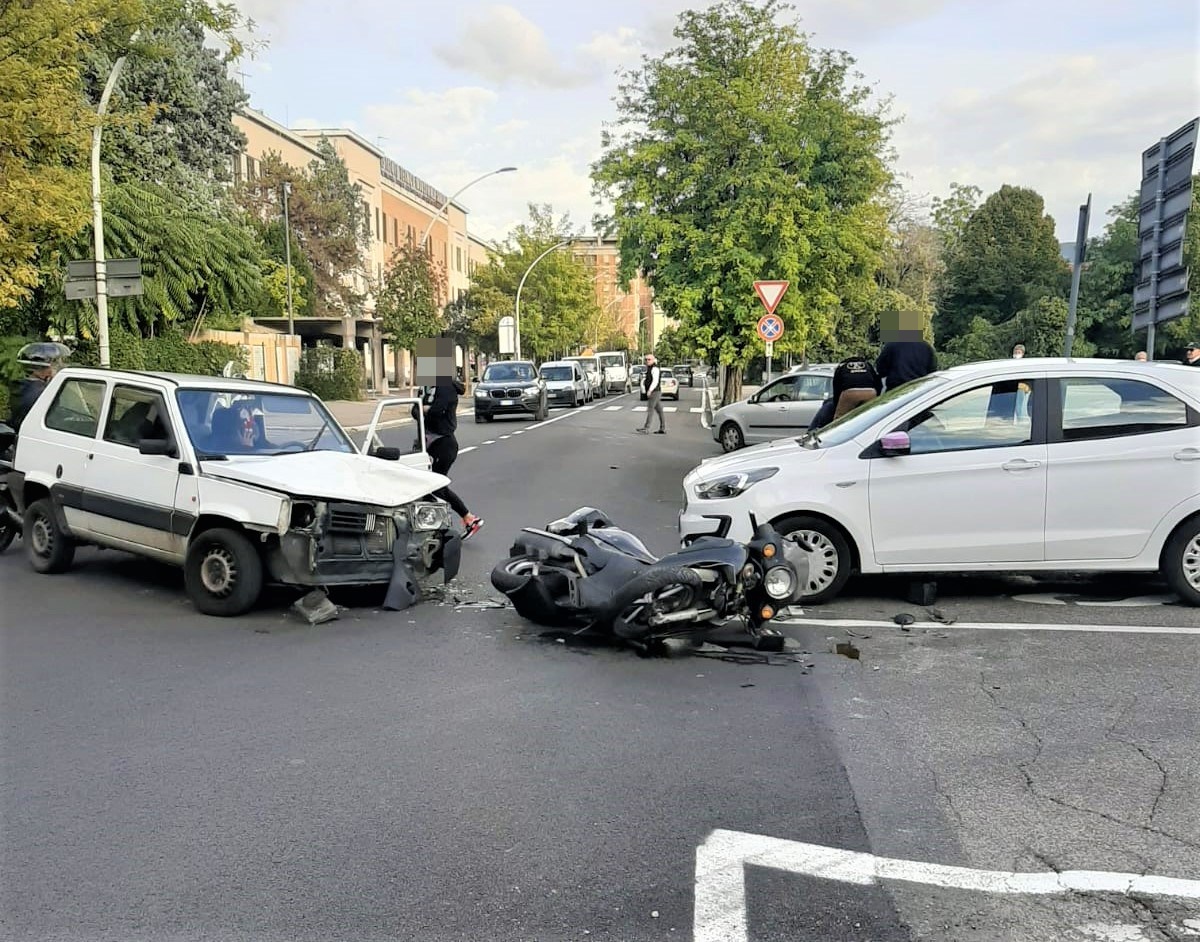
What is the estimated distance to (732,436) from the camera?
20.2 metres

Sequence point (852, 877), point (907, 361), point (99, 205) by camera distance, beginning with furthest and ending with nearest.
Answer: point (99, 205) → point (907, 361) → point (852, 877)

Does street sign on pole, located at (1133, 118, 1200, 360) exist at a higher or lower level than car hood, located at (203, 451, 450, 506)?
higher

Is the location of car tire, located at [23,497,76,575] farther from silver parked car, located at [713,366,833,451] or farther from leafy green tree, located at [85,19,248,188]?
leafy green tree, located at [85,19,248,188]

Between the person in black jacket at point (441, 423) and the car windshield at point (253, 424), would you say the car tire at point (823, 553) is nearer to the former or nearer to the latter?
the car windshield at point (253, 424)

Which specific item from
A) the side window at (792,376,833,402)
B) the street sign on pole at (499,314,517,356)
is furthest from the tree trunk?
the street sign on pole at (499,314,517,356)

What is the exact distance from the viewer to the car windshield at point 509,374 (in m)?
32.9

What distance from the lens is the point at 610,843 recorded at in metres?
3.88

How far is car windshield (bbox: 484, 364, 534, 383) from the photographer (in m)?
32.9

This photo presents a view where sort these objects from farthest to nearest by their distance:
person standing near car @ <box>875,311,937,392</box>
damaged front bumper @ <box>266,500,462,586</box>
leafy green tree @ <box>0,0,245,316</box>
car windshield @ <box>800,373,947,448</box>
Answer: leafy green tree @ <box>0,0,245,316</box> → person standing near car @ <box>875,311,937,392</box> → car windshield @ <box>800,373,947,448</box> → damaged front bumper @ <box>266,500,462,586</box>

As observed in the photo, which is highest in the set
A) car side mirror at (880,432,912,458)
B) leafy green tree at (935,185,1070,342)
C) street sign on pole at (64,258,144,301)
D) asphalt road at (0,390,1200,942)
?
leafy green tree at (935,185,1070,342)

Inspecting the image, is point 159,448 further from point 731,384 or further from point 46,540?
point 731,384

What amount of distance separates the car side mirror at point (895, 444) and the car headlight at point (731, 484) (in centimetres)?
77

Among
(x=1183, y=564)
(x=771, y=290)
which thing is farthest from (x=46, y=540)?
(x=771, y=290)

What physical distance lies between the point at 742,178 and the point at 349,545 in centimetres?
2540
